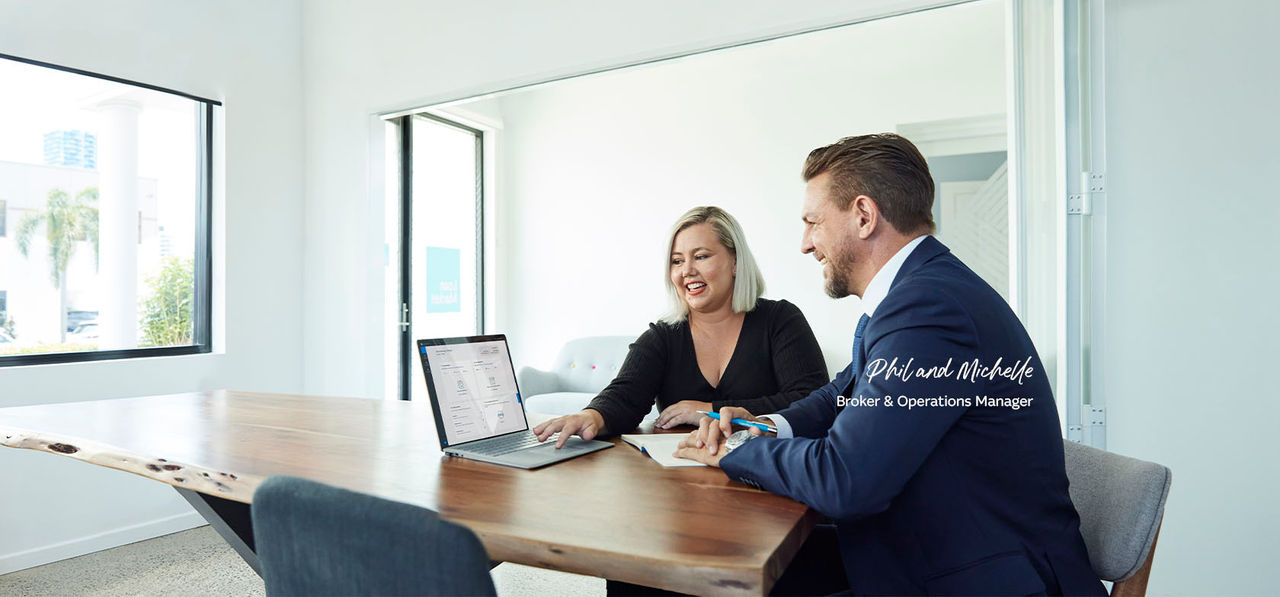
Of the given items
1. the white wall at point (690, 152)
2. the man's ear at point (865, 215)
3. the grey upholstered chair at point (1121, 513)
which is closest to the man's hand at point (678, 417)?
the man's ear at point (865, 215)

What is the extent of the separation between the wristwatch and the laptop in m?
0.30

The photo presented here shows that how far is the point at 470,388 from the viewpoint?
4.92 ft

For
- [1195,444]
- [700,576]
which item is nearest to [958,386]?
[700,576]

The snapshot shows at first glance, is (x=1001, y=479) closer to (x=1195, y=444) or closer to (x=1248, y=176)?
(x=1195, y=444)

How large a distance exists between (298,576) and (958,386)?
0.93m

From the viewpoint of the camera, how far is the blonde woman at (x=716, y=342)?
195 centimetres

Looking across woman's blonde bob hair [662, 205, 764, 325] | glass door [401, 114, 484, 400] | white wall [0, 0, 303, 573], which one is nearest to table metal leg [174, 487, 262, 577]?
woman's blonde bob hair [662, 205, 764, 325]

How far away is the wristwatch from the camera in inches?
50.9

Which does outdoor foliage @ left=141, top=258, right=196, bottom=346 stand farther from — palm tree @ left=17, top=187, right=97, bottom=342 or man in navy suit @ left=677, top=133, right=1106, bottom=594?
man in navy suit @ left=677, top=133, right=1106, bottom=594

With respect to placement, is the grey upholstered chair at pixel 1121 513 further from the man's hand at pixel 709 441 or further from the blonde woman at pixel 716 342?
the blonde woman at pixel 716 342

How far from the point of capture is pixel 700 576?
822 millimetres

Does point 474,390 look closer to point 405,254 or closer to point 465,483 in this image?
point 465,483

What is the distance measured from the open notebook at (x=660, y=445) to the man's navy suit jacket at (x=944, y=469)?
0.71ft

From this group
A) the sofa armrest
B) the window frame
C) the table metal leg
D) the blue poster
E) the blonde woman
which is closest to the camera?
the table metal leg
